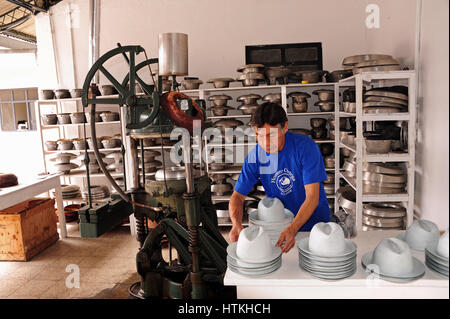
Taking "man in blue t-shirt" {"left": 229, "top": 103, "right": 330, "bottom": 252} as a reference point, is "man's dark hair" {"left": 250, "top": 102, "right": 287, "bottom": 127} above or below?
above

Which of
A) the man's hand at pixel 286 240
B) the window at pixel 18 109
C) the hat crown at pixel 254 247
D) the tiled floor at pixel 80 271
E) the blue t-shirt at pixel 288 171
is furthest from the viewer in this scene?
the window at pixel 18 109

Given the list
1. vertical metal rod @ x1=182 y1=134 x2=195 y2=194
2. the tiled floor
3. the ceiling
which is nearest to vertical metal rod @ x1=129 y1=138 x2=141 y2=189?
vertical metal rod @ x1=182 y1=134 x2=195 y2=194

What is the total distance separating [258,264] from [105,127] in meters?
4.65

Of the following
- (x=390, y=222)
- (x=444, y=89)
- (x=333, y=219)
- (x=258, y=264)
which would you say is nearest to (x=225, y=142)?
(x=390, y=222)

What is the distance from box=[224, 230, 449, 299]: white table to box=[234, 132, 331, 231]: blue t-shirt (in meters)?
0.76

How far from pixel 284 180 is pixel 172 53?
98 cm

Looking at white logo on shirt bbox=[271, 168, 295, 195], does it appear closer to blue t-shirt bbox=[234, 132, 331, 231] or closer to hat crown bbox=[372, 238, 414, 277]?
blue t-shirt bbox=[234, 132, 331, 231]

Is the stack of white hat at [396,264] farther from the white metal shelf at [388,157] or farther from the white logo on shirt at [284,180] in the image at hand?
the white metal shelf at [388,157]

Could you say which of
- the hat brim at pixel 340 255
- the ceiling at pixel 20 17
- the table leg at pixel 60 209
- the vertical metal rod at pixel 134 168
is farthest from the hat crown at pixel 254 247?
the ceiling at pixel 20 17

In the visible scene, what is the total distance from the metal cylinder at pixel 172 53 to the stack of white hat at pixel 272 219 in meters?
0.77

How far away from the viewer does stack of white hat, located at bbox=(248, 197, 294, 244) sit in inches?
64.3

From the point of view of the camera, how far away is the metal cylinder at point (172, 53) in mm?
1644
